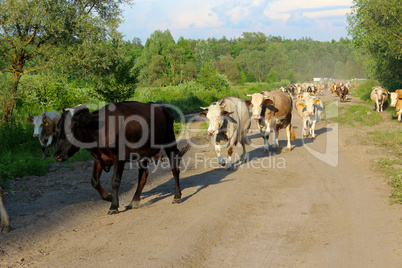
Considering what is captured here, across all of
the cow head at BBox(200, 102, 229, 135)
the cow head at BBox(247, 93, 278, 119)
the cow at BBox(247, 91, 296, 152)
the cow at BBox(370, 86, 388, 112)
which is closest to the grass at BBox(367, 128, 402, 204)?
the cow at BBox(247, 91, 296, 152)

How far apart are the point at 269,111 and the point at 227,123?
3395mm

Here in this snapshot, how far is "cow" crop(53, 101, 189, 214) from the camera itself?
762 cm

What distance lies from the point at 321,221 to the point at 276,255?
1.90 meters

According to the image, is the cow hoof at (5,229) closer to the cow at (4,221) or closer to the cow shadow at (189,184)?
the cow at (4,221)

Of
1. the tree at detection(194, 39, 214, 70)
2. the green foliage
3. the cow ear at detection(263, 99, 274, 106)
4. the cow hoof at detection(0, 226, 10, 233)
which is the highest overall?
the tree at detection(194, 39, 214, 70)

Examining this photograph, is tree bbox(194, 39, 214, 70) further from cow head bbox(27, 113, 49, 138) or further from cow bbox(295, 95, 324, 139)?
cow head bbox(27, 113, 49, 138)

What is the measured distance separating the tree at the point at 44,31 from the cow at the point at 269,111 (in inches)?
355

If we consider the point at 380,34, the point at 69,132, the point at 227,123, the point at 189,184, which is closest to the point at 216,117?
the point at 227,123

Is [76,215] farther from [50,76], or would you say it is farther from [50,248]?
[50,76]

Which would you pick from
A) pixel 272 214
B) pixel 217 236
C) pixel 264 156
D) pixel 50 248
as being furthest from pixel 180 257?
pixel 264 156

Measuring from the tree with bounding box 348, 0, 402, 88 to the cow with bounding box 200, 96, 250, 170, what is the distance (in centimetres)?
1351

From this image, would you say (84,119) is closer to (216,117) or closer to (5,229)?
(5,229)

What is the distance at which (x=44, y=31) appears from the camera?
18.2 meters

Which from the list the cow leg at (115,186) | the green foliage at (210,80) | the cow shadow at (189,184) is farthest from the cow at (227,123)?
the green foliage at (210,80)
